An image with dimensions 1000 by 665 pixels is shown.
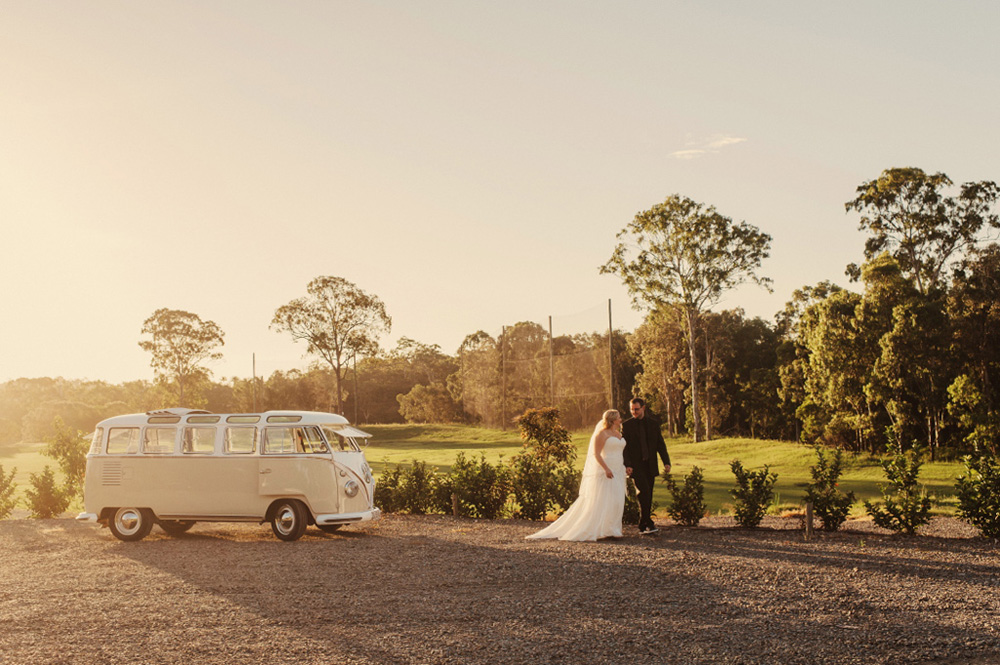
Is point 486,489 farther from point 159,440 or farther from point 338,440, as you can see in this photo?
point 159,440

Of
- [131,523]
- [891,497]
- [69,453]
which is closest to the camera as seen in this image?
[891,497]

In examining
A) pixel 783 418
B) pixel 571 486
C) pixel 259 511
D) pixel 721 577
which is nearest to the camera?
pixel 721 577

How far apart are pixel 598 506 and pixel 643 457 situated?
100 cm

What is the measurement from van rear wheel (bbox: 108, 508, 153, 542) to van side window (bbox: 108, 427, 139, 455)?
1.00 meters

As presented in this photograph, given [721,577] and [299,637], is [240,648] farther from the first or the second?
[721,577]

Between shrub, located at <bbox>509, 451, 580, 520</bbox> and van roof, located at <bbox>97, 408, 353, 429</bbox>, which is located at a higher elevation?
van roof, located at <bbox>97, 408, 353, 429</bbox>

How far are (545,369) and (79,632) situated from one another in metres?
32.3

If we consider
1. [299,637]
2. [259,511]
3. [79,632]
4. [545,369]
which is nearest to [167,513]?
[259,511]

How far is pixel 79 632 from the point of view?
7.68 metres

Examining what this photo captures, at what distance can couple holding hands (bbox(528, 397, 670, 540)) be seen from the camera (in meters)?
12.3

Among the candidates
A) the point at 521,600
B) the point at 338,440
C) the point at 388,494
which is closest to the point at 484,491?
the point at 388,494

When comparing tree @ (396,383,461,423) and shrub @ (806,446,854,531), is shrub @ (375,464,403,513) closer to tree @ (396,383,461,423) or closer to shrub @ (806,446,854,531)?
shrub @ (806,446,854,531)

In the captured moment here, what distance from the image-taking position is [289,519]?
13.5 metres

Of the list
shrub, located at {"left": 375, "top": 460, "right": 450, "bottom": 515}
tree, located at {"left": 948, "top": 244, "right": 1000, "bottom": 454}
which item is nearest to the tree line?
tree, located at {"left": 948, "top": 244, "right": 1000, "bottom": 454}
